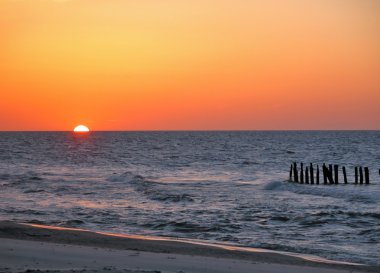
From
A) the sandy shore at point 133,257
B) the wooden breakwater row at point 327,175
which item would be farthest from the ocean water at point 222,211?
the sandy shore at point 133,257

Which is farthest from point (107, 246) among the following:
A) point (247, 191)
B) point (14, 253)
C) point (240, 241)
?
point (247, 191)

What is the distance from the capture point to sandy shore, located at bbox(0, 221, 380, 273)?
1064 cm

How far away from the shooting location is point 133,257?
471 inches

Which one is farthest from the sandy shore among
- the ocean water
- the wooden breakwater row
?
the wooden breakwater row

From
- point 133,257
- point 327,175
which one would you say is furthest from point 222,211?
point 327,175

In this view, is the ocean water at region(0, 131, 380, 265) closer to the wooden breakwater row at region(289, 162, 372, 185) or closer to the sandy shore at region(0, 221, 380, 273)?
the wooden breakwater row at region(289, 162, 372, 185)

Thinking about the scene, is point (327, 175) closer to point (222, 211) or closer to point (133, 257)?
point (222, 211)

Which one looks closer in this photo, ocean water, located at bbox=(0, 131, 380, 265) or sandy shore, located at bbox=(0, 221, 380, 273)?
sandy shore, located at bbox=(0, 221, 380, 273)

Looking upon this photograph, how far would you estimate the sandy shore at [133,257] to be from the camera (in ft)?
34.9

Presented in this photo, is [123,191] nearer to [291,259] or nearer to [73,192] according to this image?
[73,192]

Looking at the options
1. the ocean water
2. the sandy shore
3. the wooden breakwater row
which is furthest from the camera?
the wooden breakwater row

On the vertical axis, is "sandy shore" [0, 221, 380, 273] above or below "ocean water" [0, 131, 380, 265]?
above

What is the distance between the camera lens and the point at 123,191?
33.1m

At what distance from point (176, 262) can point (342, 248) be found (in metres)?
6.02
